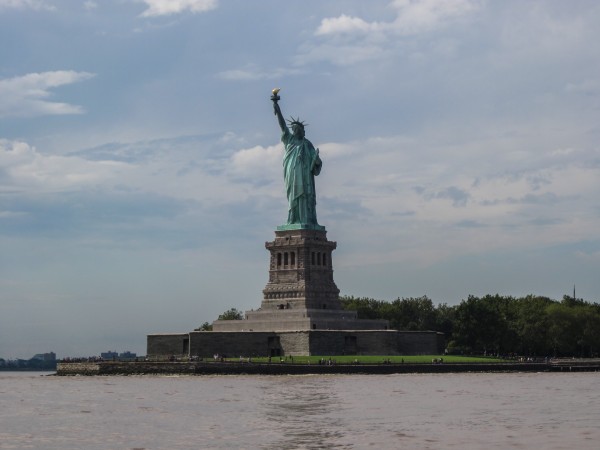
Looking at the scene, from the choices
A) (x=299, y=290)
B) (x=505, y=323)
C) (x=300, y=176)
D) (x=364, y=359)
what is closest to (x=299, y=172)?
(x=300, y=176)

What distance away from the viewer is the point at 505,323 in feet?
385

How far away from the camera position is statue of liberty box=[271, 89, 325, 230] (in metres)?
105

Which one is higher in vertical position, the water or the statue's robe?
the statue's robe

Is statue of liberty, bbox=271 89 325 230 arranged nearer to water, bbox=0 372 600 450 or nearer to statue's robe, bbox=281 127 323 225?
statue's robe, bbox=281 127 323 225

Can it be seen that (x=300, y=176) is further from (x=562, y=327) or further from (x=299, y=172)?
(x=562, y=327)

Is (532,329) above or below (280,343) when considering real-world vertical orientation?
above

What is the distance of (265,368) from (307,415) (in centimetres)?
3583

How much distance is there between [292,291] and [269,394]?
38.1 metres

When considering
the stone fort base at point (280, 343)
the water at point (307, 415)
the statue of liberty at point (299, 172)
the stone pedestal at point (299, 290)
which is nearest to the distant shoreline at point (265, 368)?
the stone fort base at point (280, 343)

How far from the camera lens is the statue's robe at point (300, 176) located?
10500 centimetres

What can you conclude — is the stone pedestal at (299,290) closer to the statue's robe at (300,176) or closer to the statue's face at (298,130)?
the statue's robe at (300,176)

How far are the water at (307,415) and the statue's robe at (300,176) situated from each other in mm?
30452

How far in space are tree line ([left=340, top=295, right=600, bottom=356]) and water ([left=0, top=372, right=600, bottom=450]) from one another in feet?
123

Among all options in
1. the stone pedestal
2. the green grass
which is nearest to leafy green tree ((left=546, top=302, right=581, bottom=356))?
the stone pedestal
